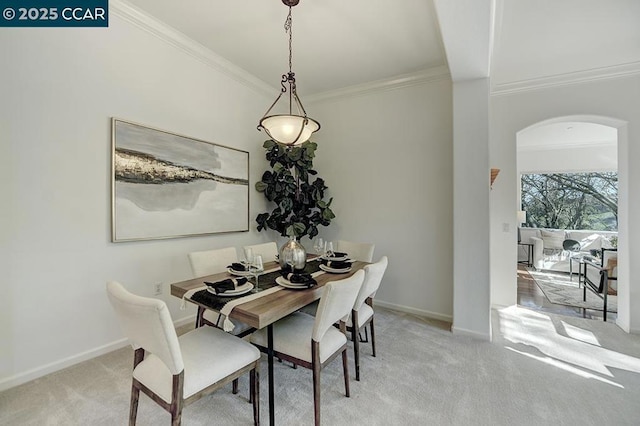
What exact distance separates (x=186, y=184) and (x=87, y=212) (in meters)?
0.87

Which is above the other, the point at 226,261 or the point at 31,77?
the point at 31,77

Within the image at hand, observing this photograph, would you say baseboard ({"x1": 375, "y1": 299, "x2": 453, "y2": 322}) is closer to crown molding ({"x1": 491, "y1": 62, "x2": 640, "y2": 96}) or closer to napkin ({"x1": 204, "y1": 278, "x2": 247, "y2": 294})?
napkin ({"x1": 204, "y1": 278, "x2": 247, "y2": 294})

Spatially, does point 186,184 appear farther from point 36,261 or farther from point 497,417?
point 497,417

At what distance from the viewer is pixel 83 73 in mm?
2219

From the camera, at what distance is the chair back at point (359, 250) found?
302 centimetres

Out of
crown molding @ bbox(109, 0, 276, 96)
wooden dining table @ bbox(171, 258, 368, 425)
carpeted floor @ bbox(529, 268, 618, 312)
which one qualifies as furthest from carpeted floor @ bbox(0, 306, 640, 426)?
crown molding @ bbox(109, 0, 276, 96)

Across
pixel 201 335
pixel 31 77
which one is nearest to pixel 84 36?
pixel 31 77

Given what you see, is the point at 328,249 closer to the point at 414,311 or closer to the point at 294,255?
the point at 294,255

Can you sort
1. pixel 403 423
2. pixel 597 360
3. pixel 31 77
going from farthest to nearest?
pixel 597 360 < pixel 31 77 < pixel 403 423

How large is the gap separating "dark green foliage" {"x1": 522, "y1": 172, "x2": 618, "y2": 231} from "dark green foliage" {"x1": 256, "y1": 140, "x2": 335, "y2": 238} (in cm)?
675

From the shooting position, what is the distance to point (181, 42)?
9.22ft

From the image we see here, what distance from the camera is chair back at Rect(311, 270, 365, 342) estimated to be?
1.55 meters

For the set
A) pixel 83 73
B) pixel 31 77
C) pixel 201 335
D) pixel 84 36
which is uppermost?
pixel 84 36

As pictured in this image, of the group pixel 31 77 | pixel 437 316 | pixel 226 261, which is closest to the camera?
pixel 31 77
